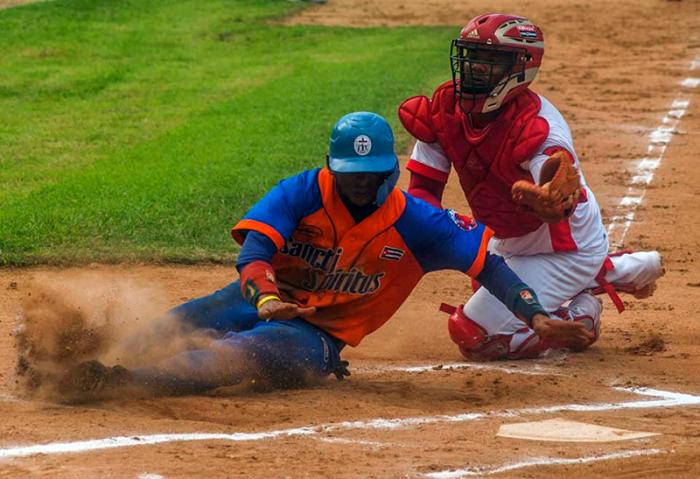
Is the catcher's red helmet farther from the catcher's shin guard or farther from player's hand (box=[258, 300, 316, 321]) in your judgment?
Result: player's hand (box=[258, 300, 316, 321])

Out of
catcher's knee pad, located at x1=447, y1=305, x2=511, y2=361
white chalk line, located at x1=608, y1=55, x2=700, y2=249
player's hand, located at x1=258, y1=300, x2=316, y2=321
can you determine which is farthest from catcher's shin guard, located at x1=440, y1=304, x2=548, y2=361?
white chalk line, located at x1=608, y1=55, x2=700, y2=249

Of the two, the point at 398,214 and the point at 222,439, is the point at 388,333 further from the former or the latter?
the point at 222,439

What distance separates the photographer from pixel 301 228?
20.3 feet

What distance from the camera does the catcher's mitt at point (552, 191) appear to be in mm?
6199

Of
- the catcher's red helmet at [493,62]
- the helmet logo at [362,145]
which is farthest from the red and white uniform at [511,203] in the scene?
the helmet logo at [362,145]

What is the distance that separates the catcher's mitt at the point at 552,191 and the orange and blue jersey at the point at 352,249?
27 cm

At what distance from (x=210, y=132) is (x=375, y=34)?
26.8 feet

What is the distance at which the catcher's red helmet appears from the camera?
6.84m

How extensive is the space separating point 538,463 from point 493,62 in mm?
2629

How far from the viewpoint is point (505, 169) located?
6.88 meters

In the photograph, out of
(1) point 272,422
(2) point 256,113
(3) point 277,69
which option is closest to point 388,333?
(1) point 272,422

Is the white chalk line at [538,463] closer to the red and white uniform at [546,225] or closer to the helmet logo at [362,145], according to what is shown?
the helmet logo at [362,145]

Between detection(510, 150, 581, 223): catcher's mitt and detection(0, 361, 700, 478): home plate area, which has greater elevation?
detection(510, 150, 581, 223): catcher's mitt

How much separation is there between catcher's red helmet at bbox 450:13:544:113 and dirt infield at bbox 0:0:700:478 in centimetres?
137
